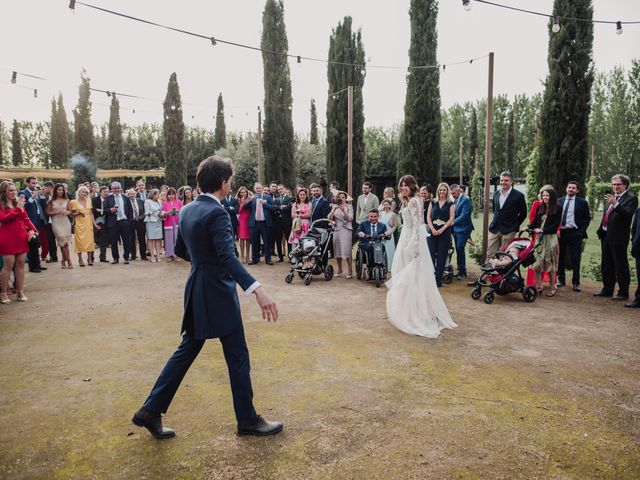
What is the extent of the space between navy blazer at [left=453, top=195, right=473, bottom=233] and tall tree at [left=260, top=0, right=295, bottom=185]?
46.5 ft

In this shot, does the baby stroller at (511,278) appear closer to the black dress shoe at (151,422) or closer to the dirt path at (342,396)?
the dirt path at (342,396)

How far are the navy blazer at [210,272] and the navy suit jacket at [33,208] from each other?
9.56m

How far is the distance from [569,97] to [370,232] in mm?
5956

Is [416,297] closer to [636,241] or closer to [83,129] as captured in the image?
[636,241]

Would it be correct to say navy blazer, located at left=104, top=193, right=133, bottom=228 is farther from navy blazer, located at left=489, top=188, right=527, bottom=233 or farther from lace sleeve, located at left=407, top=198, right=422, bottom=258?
navy blazer, located at left=489, top=188, right=527, bottom=233

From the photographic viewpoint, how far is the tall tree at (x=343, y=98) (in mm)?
18938

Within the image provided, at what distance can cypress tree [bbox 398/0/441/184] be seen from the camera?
656 inches

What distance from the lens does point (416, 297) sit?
19.6ft

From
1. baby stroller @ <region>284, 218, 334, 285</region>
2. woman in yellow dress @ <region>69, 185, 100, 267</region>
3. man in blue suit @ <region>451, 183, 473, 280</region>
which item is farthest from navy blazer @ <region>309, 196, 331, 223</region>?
woman in yellow dress @ <region>69, 185, 100, 267</region>

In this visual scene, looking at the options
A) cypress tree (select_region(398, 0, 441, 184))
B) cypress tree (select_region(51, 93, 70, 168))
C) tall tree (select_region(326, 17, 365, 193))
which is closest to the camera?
cypress tree (select_region(398, 0, 441, 184))

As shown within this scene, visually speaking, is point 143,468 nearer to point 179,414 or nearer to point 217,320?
point 179,414

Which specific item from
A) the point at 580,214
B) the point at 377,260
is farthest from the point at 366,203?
the point at 580,214

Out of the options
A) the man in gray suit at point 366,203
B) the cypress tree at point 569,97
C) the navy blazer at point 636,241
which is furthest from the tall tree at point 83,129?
the navy blazer at point 636,241

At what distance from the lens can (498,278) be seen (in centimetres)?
744
